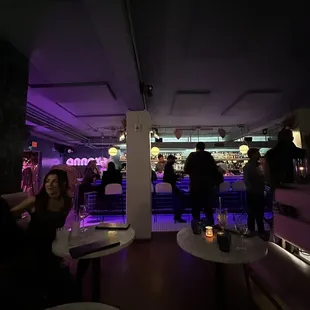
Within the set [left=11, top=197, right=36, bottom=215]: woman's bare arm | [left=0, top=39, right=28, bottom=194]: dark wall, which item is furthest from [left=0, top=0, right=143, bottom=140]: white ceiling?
[left=11, top=197, right=36, bottom=215]: woman's bare arm

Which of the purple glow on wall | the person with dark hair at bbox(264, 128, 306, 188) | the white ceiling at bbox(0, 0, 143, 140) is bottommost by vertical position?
the person with dark hair at bbox(264, 128, 306, 188)

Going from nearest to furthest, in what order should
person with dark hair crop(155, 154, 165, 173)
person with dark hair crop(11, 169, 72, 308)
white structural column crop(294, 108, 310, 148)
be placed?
person with dark hair crop(11, 169, 72, 308) < white structural column crop(294, 108, 310, 148) < person with dark hair crop(155, 154, 165, 173)

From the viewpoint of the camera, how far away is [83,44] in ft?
8.27

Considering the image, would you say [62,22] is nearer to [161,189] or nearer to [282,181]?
[282,181]

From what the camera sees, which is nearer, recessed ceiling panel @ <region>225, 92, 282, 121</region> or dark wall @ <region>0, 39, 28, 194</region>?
dark wall @ <region>0, 39, 28, 194</region>

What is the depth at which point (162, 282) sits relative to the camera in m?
2.28

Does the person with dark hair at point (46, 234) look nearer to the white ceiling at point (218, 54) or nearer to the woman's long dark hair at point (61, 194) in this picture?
the woman's long dark hair at point (61, 194)

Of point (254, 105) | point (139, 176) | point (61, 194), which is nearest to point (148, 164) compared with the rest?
point (139, 176)

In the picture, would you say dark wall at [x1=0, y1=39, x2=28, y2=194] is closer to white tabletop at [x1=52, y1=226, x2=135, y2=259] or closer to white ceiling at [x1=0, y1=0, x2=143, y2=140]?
white ceiling at [x1=0, y1=0, x2=143, y2=140]

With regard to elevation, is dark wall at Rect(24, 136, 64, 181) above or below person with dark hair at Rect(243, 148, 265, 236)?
above

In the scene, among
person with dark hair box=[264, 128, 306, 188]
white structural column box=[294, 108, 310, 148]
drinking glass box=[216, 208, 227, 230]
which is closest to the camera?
drinking glass box=[216, 208, 227, 230]

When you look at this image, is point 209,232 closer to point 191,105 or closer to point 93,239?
point 93,239

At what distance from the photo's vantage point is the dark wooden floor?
192 cm

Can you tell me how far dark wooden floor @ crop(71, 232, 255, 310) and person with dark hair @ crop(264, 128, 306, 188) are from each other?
1314 millimetres
